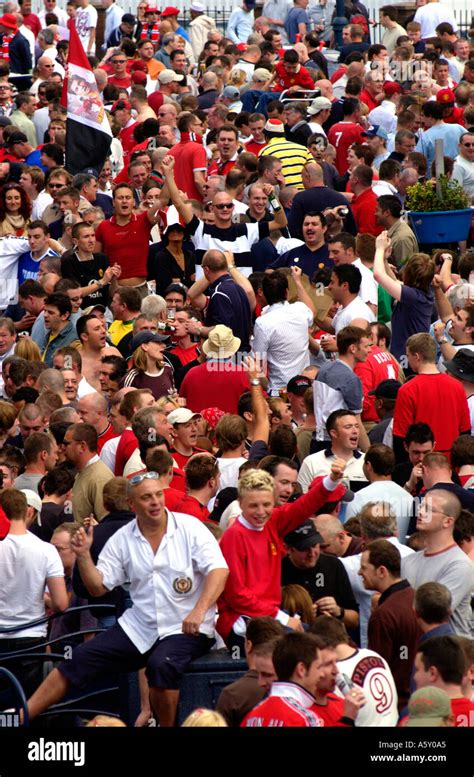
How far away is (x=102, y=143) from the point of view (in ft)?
55.6

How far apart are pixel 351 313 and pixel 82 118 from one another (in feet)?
17.3

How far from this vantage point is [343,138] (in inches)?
728

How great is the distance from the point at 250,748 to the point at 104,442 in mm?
4786

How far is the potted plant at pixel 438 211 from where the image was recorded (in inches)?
597

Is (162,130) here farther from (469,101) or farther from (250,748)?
(250,748)

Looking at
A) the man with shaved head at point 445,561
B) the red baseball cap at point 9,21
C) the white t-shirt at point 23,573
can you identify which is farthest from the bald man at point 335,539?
the red baseball cap at point 9,21

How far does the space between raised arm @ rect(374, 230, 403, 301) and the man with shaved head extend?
4020mm

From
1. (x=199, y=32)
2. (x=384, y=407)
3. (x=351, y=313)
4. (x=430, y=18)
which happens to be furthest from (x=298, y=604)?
(x=199, y=32)

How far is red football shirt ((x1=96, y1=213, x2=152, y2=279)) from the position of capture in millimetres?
14898

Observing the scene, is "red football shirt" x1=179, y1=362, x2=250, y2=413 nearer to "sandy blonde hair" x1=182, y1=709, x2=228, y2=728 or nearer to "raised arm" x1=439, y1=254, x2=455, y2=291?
"raised arm" x1=439, y1=254, x2=455, y2=291

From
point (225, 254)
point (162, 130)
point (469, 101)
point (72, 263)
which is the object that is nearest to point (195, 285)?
point (225, 254)

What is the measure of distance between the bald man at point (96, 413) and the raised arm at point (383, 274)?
2.51 metres

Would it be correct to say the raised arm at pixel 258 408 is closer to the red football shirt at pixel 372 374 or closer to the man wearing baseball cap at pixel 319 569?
the red football shirt at pixel 372 374

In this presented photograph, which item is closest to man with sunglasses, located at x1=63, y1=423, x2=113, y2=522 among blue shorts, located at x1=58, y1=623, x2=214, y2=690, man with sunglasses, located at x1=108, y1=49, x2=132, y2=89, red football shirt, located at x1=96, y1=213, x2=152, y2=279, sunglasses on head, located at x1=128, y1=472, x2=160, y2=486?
sunglasses on head, located at x1=128, y1=472, x2=160, y2=486
